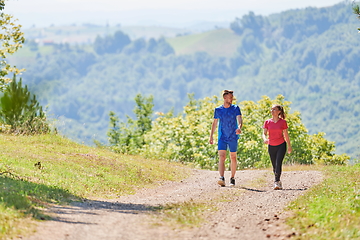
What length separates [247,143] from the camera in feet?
83.2

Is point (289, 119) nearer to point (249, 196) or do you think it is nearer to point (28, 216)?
point (249, 196)

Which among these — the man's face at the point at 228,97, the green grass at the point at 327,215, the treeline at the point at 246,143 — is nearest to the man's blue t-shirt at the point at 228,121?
the man's face at the point at 228,97

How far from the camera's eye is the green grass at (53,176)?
7805mm

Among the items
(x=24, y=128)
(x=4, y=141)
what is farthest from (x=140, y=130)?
(x=4, y=141)

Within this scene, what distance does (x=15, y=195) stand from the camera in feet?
28.1

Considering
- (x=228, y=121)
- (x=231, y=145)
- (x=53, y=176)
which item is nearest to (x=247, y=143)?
(x=231, y=145)

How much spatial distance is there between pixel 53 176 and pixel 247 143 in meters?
14.6

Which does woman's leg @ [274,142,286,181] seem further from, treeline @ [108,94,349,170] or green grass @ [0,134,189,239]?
treeline @ [108,94,349,170]

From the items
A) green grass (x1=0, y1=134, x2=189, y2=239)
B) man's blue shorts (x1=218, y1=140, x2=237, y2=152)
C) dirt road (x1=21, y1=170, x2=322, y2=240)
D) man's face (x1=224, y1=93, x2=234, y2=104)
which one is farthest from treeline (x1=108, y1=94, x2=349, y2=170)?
dirt road (x1=21, y1=170, x2=322, y2=240)

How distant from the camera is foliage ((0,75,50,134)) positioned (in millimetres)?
21641

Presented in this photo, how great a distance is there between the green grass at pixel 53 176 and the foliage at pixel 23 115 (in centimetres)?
156

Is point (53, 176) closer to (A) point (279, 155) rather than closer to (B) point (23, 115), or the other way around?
(A) point (279, 155)

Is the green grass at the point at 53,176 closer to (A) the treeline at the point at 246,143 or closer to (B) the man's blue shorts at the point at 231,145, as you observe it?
(B) the man's blue shorts at the point at 231,145

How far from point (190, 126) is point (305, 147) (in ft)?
22.4
